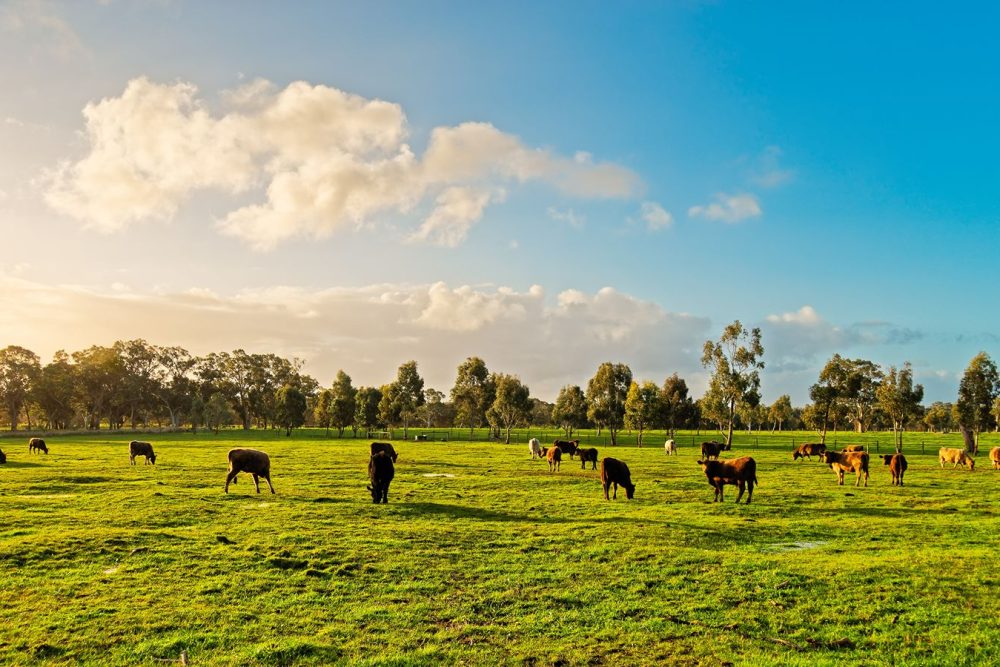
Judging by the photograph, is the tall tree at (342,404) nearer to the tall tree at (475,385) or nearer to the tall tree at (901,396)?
the tall tree at (475,385)

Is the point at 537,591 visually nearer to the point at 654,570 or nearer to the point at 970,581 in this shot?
the point at 654,570

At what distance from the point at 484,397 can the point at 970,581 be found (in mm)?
87200

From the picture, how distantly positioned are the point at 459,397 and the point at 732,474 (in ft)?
256

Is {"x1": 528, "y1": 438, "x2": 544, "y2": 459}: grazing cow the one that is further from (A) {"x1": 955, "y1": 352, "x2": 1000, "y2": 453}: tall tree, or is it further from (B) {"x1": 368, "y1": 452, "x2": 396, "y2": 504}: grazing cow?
(A) {"x1": 955, "y1": 352, "x2": 1000, "y2": 453}: tall tree

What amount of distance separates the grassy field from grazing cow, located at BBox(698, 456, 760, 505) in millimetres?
996

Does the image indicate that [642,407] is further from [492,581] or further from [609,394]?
[492,581]

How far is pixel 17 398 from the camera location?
11362cm

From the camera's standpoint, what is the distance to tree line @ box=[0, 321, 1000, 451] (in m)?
71.4

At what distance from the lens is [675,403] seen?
287 feet

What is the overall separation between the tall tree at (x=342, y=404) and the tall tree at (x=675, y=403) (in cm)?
5479

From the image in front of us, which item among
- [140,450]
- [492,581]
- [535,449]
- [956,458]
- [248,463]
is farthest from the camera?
[535,449]

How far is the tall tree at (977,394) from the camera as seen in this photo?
62.2 m

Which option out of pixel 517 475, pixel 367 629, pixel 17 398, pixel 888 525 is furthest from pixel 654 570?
pixel 17 398

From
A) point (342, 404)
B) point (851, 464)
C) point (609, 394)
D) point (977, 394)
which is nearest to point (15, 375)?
point (342, 404)
